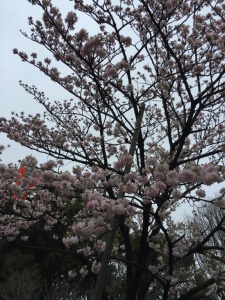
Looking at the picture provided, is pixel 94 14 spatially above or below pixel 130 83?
above

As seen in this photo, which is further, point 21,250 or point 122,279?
point 21,250

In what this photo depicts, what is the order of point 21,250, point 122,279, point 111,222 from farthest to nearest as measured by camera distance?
point 21,250 < point 122,279 < point 111,222

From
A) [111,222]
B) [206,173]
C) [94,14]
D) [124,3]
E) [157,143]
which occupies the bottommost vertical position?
[111,222]

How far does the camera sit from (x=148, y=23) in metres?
5.59

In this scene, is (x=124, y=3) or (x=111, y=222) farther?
(x=124, y=3)

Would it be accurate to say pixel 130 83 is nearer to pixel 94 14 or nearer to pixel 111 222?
pixel 94 14

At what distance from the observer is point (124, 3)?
5367mm

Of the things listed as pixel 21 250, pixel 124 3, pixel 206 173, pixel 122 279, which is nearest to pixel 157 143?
pixel 124 3

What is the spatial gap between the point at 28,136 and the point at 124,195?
12.0 feet

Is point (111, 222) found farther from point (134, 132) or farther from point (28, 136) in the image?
point (28, 136)

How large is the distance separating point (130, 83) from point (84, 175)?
6.44ft

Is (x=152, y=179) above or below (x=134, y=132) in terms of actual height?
below

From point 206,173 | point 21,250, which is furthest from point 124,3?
point 21,250

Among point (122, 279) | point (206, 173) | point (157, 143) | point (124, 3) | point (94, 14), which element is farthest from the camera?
point (122, 279)
